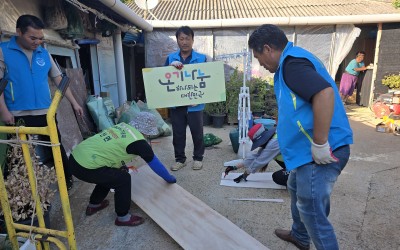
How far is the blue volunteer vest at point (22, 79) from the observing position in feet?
8.56

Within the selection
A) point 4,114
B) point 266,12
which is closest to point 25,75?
point 4,114

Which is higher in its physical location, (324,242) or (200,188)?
(324,242)

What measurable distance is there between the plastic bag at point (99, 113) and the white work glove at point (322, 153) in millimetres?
4010

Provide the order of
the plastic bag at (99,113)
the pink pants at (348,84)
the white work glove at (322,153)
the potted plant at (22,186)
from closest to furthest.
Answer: the white work glove at (322,153) < the potted plant at (22,186) < the plastic bag at (99,113) < the pink pants at (348,84)

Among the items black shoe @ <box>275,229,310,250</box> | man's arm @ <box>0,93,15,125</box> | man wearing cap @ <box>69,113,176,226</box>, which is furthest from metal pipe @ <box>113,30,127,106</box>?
black shoe @ <box>275,229,310,250</box>

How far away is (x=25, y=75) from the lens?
2.66 m

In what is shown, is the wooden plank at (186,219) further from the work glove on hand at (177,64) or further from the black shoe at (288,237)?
the work glove on hand at (177,64)

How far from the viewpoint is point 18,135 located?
163 cm

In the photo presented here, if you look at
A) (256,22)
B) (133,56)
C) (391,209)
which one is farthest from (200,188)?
(133,56)

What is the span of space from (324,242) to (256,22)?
21.8ft

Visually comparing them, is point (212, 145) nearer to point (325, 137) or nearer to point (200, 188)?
point (200, 188)

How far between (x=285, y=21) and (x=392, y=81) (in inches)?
134

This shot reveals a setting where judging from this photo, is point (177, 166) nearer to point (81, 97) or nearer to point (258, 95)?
point (81, 97)

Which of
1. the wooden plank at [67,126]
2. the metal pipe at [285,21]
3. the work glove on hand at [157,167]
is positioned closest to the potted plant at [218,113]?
the metal pipe at [285,21]
